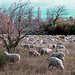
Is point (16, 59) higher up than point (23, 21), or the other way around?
point (23, 21)

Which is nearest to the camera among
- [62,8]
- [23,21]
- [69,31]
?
[23,21]

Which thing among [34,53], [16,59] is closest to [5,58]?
[16,59]

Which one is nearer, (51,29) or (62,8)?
(51,29)

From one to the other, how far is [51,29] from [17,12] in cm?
2428

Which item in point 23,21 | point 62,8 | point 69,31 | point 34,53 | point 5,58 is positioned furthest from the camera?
point 62,8

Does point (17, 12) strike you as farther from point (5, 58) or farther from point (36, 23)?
point (5, 58)

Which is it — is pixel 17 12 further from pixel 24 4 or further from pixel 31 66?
pixel 31 66

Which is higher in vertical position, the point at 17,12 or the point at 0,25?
the point at 17,12

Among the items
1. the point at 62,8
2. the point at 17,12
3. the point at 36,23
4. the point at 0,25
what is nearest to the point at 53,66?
the point at 36,23

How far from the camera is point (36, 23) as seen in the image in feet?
29.2

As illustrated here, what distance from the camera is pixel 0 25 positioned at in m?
9.30

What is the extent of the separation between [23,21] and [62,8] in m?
36.1

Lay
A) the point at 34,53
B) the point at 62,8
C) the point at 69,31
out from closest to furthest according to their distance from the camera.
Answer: the point at 34,53 < the point at 69,31 < the point at 62,8

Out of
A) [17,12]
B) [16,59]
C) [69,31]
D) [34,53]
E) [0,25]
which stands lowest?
[69,31]
